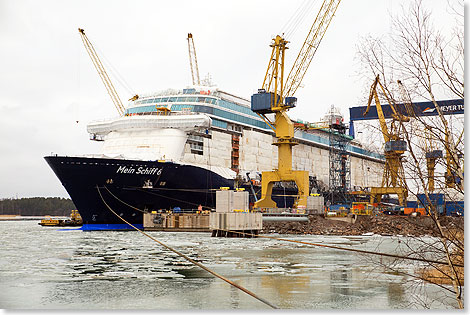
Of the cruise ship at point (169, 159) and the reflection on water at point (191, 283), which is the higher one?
the cruise ship at point (169, 159)

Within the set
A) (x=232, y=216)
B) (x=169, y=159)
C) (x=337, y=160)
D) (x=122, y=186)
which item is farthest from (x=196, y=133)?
(x=337, y=160)

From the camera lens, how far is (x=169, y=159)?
48.2 m

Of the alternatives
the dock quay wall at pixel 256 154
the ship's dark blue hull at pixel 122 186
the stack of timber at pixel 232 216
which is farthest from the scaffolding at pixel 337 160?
the stack of timber at pixel 232 216

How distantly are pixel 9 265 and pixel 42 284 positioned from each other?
570cm

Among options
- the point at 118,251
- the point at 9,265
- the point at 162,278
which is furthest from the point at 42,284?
the point at 118,251

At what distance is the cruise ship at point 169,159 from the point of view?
43125 mm

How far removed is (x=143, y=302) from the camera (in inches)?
437

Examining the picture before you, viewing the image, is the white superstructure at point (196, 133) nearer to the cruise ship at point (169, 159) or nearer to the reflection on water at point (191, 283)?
the cruise ship at point (169, 159)

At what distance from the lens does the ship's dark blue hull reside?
139 ft

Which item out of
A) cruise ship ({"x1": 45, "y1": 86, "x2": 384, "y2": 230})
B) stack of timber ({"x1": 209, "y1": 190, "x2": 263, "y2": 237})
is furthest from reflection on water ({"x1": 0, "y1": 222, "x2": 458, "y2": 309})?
stack of timber ({"x1": 209, "y1": 190, "x2": 263, "y2": 237})

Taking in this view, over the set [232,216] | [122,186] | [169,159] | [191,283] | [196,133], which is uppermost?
[196,133]

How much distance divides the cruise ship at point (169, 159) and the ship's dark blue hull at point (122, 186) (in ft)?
0.27

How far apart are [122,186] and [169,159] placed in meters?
6.22

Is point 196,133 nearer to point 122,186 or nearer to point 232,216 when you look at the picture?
point 122,186
